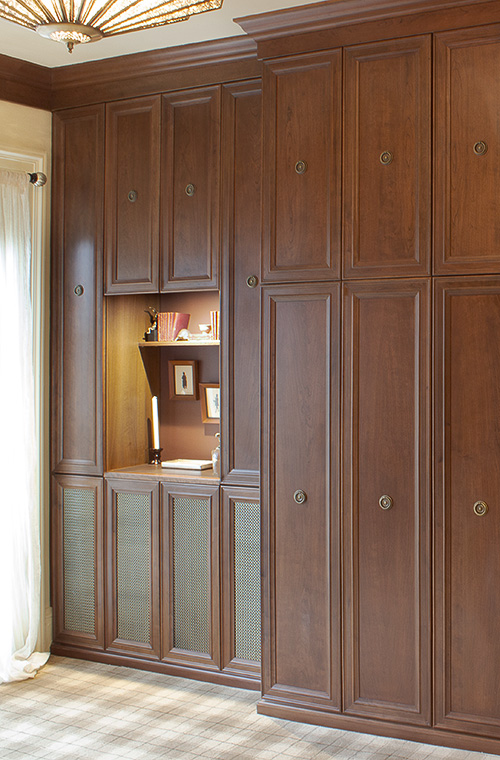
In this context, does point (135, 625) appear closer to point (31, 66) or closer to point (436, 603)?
point (436, 603)

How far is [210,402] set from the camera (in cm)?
409

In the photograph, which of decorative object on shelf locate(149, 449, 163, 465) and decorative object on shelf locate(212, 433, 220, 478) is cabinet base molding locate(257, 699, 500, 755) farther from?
decorative object on shelf locate(149, 449, 163, 465)

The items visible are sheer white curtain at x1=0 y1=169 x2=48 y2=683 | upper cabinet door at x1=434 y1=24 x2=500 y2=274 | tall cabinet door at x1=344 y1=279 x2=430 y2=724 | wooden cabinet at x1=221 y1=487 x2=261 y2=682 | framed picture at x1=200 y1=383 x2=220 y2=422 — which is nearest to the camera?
upper cabinet door at x1=434 y1=24 x2=500 y2=274

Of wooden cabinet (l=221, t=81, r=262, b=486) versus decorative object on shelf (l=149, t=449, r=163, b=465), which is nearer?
wooden cabinet (l=221, t=81, r=262, b=486)

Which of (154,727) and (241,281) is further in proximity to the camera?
(241,281)

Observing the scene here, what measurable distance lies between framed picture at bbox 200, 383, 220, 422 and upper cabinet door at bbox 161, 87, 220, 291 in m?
0.61

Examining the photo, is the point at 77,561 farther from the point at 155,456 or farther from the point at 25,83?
the point at 25,83

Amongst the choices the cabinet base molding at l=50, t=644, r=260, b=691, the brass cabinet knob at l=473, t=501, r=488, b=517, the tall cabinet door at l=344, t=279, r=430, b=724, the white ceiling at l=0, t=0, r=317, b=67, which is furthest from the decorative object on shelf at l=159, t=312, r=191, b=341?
the brass cabinet knob at l=473, t=501, r=488, b=517

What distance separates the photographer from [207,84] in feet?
11.9

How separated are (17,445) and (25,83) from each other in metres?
1.80

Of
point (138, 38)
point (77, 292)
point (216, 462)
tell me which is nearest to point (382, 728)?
point (216, 462)

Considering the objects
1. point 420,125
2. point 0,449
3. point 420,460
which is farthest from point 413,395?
point 0,449

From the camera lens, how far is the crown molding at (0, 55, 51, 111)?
3770mm

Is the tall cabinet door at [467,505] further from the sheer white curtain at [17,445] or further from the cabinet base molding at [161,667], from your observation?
the sheer white curtain at [17,445]
